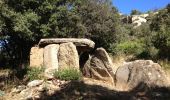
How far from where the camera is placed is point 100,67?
51.4 feet

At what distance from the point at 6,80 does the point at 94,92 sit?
15.7 feet

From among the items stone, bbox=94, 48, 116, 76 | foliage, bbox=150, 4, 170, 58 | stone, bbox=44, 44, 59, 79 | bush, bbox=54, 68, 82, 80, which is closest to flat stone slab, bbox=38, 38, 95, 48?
stone, bbox=44, 44, 59, 79

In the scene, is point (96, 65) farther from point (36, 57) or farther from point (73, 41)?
point (36, 57)

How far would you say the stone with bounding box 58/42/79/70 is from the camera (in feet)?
50.2

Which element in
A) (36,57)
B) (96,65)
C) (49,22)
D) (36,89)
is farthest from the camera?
(49,22)

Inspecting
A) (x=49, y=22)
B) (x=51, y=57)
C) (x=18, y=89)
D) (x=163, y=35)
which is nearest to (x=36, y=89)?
(x=18, y=89)

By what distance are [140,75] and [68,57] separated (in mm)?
3032

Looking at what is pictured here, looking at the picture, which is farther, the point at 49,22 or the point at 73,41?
the point at 49,22

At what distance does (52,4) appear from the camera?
19.4 metres

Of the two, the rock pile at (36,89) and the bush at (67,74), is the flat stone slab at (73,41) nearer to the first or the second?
the bush at (67,74)

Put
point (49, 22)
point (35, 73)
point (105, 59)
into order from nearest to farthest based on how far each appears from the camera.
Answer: point (35, 73) < point (105, 59) < point (49, 22)

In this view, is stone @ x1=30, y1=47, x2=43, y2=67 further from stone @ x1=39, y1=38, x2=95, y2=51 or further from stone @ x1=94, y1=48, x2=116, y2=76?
stone @ x1=94, y1=48, x2=116, y2=76

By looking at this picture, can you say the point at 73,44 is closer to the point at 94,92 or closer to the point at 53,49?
the point at 53,49

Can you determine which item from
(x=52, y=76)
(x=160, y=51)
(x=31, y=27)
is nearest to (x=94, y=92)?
(x=52, y=76)
